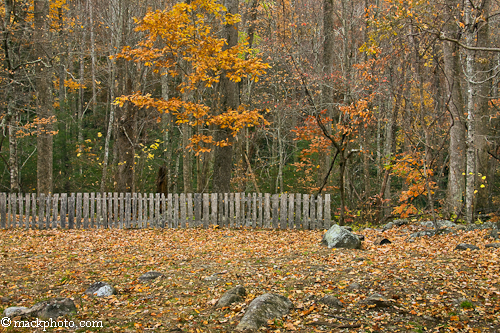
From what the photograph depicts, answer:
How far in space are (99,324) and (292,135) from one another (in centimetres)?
1807

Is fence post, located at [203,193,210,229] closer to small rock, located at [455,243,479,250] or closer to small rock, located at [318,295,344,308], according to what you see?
small rock, located at [455,243,479,250]

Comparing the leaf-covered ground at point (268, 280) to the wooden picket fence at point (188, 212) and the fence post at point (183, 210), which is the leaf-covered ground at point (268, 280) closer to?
the wooden picket fence at point (188, 212)

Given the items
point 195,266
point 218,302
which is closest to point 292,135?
point 195,266

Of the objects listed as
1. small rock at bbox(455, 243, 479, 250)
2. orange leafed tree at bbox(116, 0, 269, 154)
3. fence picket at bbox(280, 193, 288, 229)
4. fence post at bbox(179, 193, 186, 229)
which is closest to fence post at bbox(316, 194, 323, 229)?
fence picket at bbox(280, 193, 288, 229)

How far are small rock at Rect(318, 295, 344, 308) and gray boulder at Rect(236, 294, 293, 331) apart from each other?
0.45 meters

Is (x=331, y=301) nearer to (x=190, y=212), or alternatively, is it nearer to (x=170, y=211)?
(x=190, y=212)

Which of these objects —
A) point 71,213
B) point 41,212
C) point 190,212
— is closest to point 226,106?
point 190,212

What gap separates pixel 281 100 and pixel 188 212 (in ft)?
33.6

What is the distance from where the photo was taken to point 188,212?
12.1 metres

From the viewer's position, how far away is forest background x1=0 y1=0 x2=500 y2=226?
1023 cm

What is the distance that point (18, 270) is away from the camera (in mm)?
6883

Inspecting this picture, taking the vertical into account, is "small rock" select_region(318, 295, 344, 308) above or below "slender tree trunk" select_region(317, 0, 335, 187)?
below

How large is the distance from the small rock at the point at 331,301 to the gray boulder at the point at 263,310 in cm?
45

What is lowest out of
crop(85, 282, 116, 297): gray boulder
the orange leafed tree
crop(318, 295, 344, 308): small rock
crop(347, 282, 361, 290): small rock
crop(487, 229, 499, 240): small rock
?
crop(85, 282, 116, 297): gray boulder
